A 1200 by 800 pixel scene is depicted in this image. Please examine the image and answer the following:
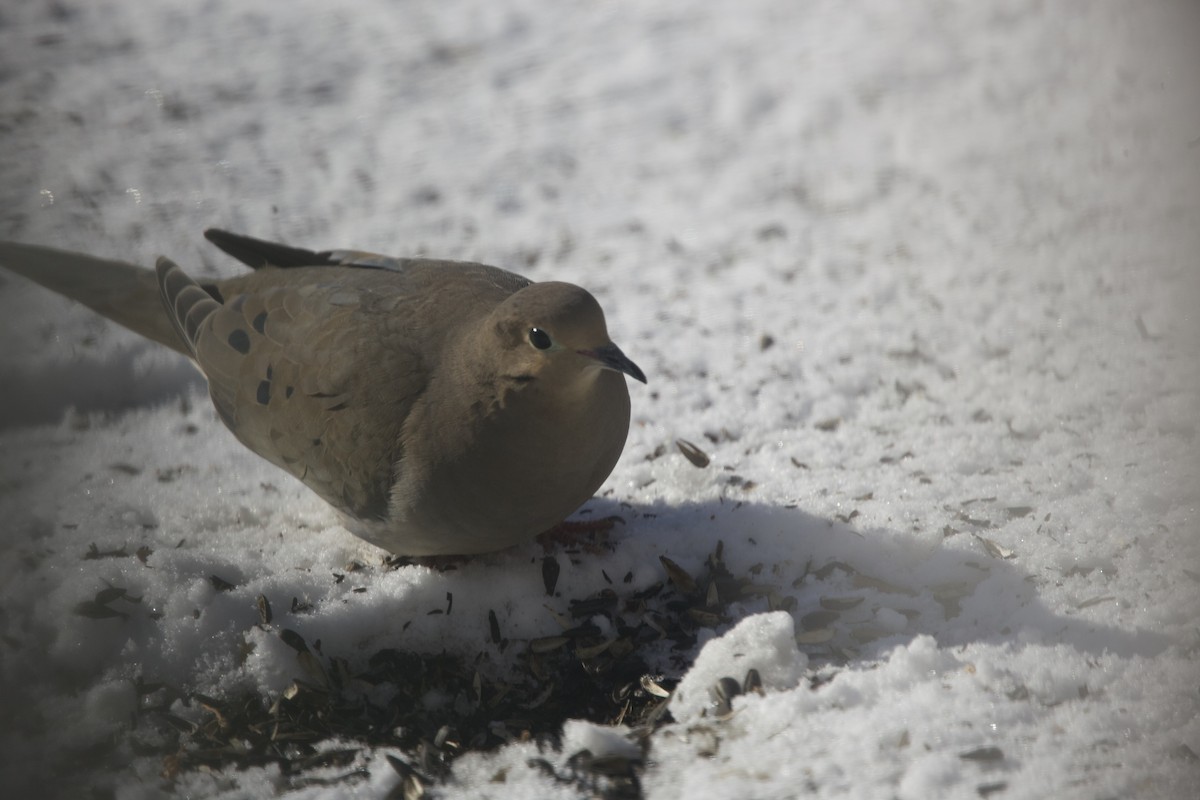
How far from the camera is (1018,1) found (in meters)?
5.88

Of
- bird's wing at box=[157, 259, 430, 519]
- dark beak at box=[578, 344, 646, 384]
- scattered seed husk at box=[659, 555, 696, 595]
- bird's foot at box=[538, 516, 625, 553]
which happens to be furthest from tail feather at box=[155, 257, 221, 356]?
scattered seed husk at box=[659, 555, 696, 595]

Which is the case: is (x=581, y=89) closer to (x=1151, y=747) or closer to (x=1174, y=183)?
(x=1174, y=183)

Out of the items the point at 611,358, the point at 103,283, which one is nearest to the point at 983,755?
the point at 611,358

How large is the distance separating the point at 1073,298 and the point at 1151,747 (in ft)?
8.03

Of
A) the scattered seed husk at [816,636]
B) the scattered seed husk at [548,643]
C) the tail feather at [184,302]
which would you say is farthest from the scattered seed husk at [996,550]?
the tail feather at [184,302]

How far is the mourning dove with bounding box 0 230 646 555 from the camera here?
2.87 meters

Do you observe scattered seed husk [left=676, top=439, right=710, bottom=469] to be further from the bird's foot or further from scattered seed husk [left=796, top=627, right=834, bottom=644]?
scattered seed husk [left=796, top=627, right=834, bottom=644]

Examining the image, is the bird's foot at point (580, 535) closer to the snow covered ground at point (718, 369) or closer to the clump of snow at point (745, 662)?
the snow covered ground at point (718, 369)

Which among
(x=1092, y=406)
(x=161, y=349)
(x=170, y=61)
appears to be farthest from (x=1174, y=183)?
(x=170, y=61)

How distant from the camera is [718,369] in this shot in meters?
4.19

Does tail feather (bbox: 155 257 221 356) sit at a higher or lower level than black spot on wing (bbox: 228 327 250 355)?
higher

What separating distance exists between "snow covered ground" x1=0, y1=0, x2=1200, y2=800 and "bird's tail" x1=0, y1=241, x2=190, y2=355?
1.34ft

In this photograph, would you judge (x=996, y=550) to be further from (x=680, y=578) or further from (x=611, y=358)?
(x=611, y=358)

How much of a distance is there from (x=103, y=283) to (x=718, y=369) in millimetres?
2497
